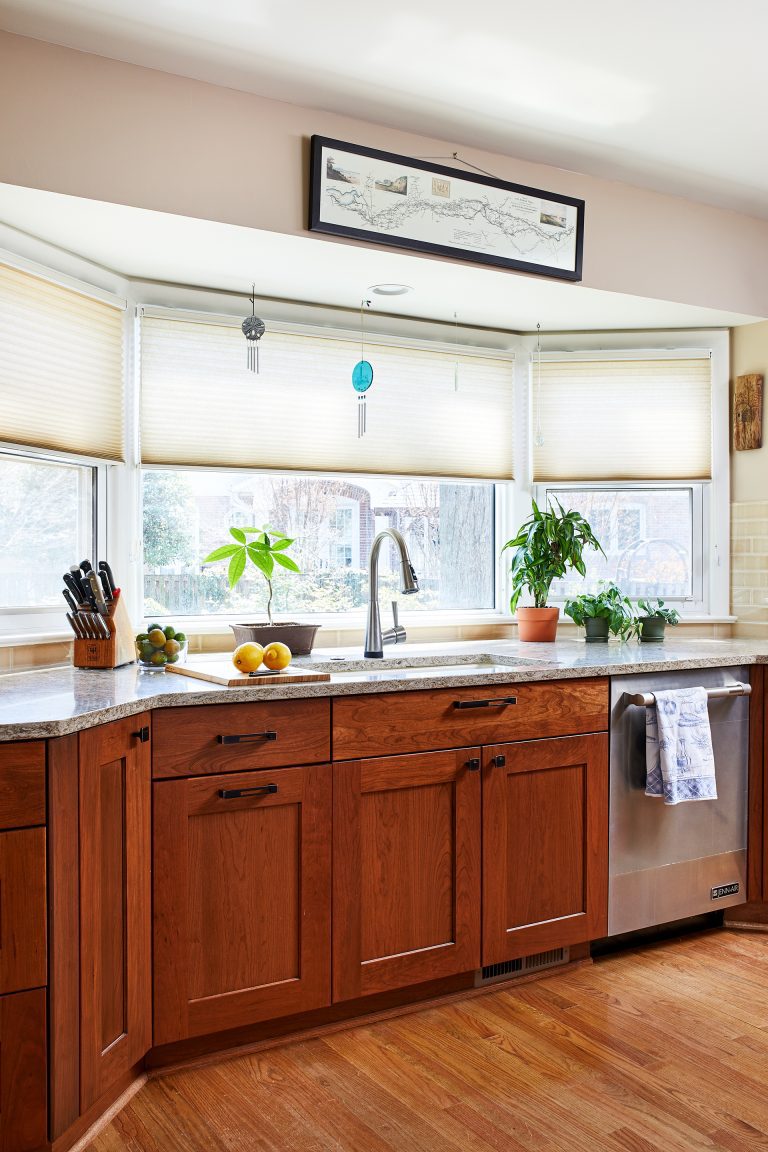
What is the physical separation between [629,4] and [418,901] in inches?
90.4

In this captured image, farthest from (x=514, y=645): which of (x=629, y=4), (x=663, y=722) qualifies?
(x=629, y=4)

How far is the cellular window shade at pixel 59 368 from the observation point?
2.63 meters

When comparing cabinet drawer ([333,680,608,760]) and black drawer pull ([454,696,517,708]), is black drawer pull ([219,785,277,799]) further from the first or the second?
black drawer pull ([454,696,517,708])

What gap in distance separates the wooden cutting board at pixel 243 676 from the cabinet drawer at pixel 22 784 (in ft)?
1.91

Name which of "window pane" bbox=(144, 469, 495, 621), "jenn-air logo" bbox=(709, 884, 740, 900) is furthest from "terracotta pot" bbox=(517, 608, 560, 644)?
"jenn-air logo" bbox=(709, 884, 740, 900)

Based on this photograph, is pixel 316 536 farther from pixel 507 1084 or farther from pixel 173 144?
pixel 507 1084

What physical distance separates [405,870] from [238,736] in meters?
0.62

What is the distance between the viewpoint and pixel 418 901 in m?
2.54

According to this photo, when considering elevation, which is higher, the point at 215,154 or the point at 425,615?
the point at 215,154

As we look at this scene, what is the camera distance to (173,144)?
8.14 feet

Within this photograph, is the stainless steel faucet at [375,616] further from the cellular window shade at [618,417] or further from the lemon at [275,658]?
the cellular window shade at [618,417]

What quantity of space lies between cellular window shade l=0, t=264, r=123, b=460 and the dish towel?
1.86 metres

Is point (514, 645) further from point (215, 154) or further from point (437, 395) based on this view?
point (215, 154)

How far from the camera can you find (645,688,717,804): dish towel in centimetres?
284
